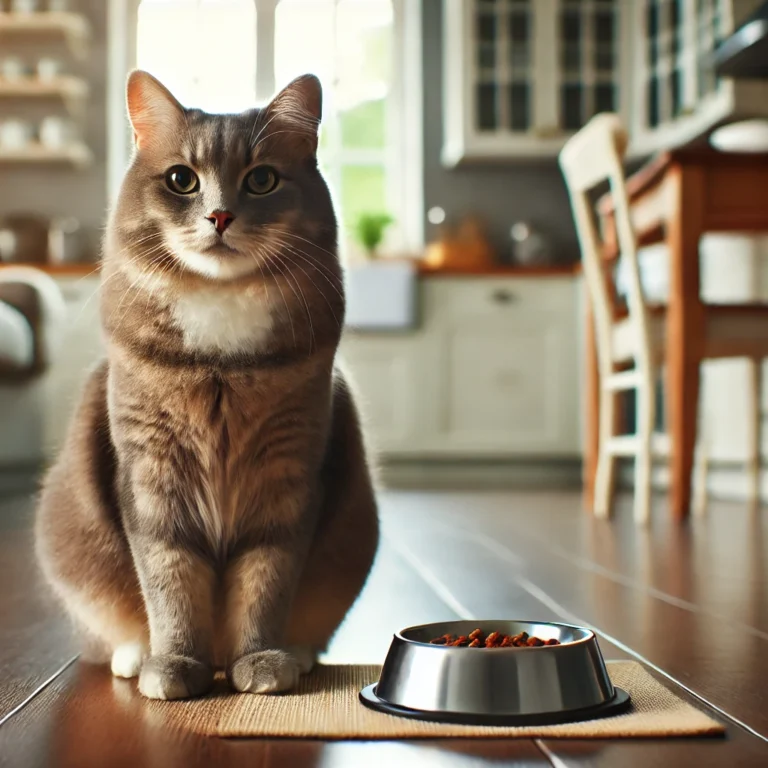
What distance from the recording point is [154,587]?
1.04m

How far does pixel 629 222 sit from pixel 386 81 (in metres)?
3.13

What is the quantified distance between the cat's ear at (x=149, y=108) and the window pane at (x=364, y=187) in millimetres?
4635

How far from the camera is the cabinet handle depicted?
4859mm

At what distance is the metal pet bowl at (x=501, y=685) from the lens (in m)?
0.88

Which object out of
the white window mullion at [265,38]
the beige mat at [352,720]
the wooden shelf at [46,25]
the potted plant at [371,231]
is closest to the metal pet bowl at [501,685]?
the beige mat at [352,720]

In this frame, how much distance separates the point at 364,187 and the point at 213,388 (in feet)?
15.8

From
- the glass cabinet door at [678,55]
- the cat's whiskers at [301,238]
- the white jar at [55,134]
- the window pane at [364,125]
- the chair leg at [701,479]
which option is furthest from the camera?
the window pane at [364,125]

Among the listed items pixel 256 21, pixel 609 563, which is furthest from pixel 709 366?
pixel 256 21

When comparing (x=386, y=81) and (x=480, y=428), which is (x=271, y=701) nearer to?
(x=480, y=428)

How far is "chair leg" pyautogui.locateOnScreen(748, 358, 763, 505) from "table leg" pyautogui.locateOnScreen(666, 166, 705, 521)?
28.4 inches

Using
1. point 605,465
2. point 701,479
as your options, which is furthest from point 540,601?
point 701,479

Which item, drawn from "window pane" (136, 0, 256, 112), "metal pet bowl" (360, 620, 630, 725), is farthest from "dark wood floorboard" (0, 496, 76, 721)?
"window pane" (136, 0, 256, 112)

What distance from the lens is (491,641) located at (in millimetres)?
962

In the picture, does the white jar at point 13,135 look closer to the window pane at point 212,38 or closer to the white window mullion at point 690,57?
the window pane at point 212,38
